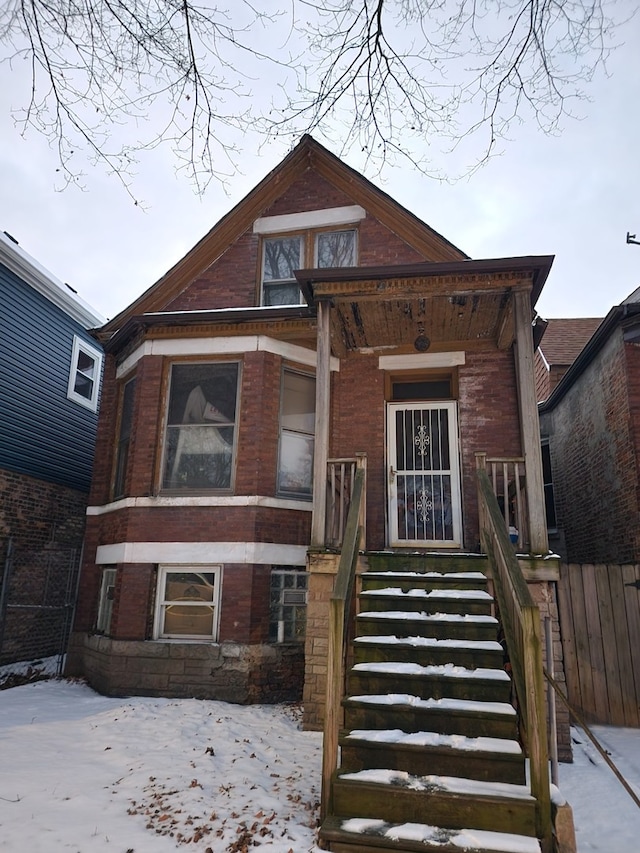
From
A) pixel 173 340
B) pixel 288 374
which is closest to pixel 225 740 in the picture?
pixel 288 374

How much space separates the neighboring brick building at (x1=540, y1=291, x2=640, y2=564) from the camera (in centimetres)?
828

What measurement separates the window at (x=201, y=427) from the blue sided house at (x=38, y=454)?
9.02ft

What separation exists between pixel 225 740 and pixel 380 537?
322 cm

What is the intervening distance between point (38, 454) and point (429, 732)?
9.34 m

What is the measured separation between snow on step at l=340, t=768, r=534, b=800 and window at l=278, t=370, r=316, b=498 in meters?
4.62

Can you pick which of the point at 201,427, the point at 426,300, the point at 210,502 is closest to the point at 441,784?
the point at 210,502

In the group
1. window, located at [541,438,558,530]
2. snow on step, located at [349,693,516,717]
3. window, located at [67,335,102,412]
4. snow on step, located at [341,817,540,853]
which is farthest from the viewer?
window, located at [541,438,558,530]

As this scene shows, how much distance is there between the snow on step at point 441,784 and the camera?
11.9 ft

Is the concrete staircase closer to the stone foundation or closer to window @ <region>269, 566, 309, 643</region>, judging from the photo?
window @ <region>269, 566, 309, 643</region>

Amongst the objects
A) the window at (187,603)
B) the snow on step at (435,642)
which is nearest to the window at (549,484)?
the window at (187,603)

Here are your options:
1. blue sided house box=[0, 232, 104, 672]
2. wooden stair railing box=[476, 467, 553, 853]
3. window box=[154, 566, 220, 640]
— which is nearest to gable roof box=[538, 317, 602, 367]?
window box=[154, 566, 220, 640]

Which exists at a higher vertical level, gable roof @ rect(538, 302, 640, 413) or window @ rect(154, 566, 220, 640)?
gable roof @ rect(538, 302, 640, 413)

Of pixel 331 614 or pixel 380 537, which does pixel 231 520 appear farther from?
pixel 331 614

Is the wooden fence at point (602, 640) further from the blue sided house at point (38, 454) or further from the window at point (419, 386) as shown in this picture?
the blue sided house at point (38, 454)
